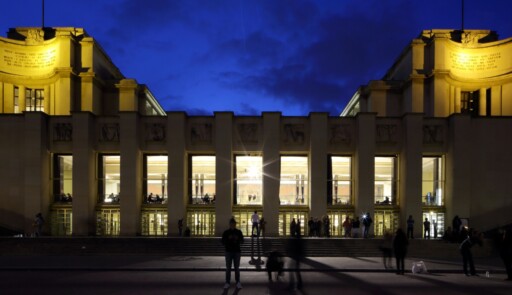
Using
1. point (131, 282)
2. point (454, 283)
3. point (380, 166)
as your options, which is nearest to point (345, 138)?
point (380, 166)

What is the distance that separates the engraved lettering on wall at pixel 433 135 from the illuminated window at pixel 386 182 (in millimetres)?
2832

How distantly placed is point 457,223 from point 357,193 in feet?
22.4

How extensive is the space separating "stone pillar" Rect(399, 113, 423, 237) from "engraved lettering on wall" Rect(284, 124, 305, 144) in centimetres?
738

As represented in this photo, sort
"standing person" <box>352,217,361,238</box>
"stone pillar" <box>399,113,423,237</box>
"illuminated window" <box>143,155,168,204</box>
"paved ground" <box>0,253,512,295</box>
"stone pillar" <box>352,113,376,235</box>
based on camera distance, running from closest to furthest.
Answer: "paved ground" <box>0,253,512,295</box> < "standing person" <box>352,217,361,238</box> < "stone pillar" <box>399,113,423,237</box> < "stone pillar" <box>352,113,376,235</box> < "illuminated window" <box>143,155,168,204</box>

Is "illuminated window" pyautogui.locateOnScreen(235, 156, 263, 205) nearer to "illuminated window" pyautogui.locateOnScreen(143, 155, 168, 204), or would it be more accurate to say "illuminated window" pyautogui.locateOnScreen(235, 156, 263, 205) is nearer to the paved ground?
"illuminated window" pyautogui.locateOnScreen(143, 155, 168, 204)

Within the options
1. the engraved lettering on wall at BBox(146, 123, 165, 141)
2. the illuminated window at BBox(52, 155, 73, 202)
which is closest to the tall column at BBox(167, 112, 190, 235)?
the engraved lettering on wall at BBox(146, 123, 165, 141)

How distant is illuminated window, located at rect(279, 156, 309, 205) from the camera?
1378 inches

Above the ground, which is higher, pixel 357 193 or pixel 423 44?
pixel 423 44

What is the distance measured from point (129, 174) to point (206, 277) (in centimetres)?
1876

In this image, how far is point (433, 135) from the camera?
110ft

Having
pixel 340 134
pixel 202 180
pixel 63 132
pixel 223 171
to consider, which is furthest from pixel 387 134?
pixel 63 132

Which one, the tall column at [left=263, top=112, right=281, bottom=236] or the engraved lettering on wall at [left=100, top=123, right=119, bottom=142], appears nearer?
the tall column at [left=263, top=112, right=281, bottom=236]

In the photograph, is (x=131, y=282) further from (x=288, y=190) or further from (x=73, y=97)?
(x=73, y=97)

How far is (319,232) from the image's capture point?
31.5 meters
